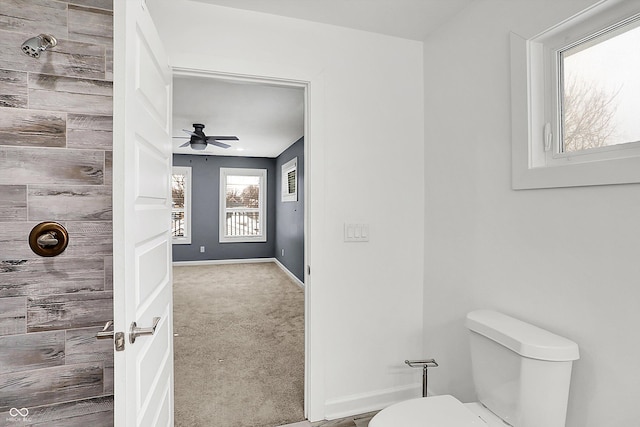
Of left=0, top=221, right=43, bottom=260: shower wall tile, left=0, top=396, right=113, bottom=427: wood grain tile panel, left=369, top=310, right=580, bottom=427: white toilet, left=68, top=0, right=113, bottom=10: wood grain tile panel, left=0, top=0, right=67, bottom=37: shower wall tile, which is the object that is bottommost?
left=0, top=396, right=113, bottom=427: wood grain tile panel

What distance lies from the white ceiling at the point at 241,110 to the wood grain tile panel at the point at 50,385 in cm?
195

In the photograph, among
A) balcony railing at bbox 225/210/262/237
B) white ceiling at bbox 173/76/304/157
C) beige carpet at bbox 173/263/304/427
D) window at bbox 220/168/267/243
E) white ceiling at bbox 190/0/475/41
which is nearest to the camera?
white ceiling at bbox 190/0/475/41

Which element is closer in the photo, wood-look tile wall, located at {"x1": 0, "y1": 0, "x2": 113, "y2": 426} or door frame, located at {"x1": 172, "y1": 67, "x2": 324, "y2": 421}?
wood-look tile wall, located at {"x1": 0, "y1": 0, "x2": 113, "y2": 426}

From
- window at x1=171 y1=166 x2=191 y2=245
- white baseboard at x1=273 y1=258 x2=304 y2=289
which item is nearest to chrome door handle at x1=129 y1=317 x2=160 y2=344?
white baseboard at x1=273 y1=258 x2=304 y2=289

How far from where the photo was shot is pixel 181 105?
3943mm

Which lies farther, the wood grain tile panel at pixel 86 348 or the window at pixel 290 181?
the window at pixel 290 181

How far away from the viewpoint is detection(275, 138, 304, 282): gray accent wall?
5.66m

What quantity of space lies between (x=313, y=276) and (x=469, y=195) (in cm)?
97

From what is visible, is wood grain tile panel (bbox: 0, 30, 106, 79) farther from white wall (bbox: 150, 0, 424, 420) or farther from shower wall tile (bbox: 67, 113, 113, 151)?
white wall (bbox: 150, 0, 424, 420)

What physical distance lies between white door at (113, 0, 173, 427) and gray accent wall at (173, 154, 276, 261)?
5799mm

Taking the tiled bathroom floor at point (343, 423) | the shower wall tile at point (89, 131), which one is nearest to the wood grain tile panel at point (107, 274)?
the shower wall tile at point (89, 131)

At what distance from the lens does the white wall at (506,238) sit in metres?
1.16

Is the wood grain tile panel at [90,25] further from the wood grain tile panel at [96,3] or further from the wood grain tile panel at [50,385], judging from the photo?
the wood grain tile panel at [50,385]

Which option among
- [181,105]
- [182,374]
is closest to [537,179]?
[182,374]
